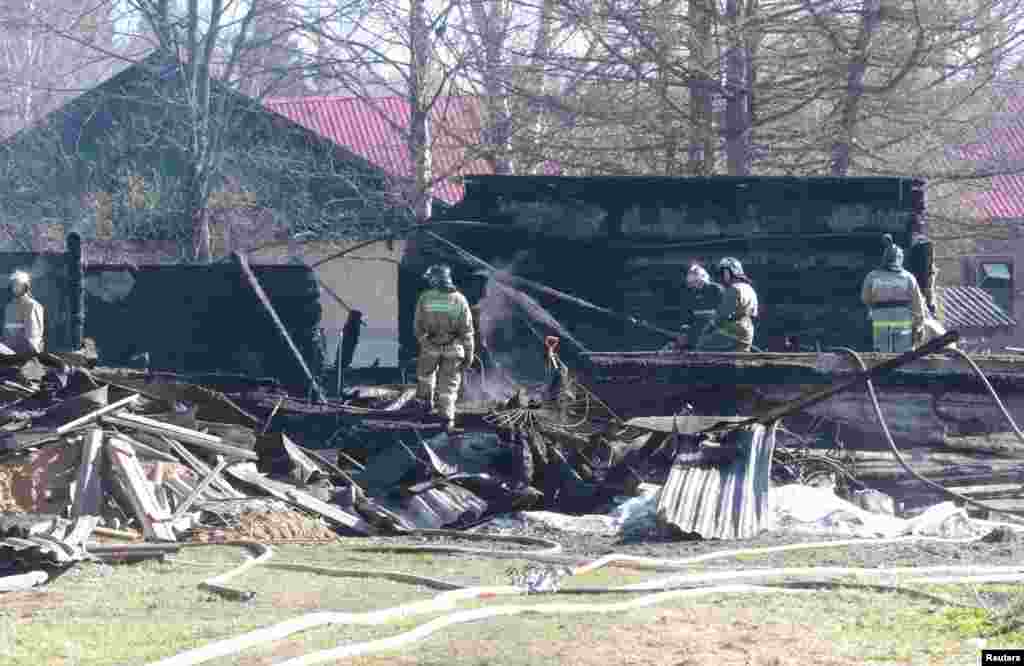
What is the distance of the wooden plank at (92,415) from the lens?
37.8 feet

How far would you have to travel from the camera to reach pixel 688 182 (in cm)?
2141

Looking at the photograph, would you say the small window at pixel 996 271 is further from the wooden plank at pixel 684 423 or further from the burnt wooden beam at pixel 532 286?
the wooden plank at pixel 684 423

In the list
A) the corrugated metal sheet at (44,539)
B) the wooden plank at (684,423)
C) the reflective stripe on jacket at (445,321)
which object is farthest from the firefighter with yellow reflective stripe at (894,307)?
the corrugated metal sheet at (44,539)

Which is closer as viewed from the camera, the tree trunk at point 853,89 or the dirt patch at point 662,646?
the dirt patch at point 662,646

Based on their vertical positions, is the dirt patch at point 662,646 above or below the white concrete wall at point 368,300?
below

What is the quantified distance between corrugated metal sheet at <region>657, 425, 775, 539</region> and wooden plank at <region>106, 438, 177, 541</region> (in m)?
3.39

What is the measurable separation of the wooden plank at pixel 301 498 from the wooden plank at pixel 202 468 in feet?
0.55

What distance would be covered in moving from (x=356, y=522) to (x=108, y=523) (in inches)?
76.6

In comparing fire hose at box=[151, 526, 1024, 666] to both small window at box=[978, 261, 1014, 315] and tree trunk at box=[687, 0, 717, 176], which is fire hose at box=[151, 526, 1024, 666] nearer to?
tree trunk at box=[687, 0, 717, 176]

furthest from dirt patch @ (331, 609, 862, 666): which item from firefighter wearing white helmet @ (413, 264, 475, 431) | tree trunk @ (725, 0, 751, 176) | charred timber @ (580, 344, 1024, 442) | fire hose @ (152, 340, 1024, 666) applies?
tree trunk @ (725, 0, 751, 176)

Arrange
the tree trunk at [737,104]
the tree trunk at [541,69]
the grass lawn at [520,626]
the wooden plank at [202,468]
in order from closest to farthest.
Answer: the grass lawn at [520,626]
the wooden plank at [202,468]
the tree trunk at [737,104]
the tree trunk at [541,69]

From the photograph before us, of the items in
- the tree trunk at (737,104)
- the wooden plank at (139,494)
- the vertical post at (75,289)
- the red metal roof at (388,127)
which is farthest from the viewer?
the red metal roof at (388,127)

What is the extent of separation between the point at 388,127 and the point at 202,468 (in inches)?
1228

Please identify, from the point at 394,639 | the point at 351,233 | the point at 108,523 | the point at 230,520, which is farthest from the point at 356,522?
the point at 351,233
